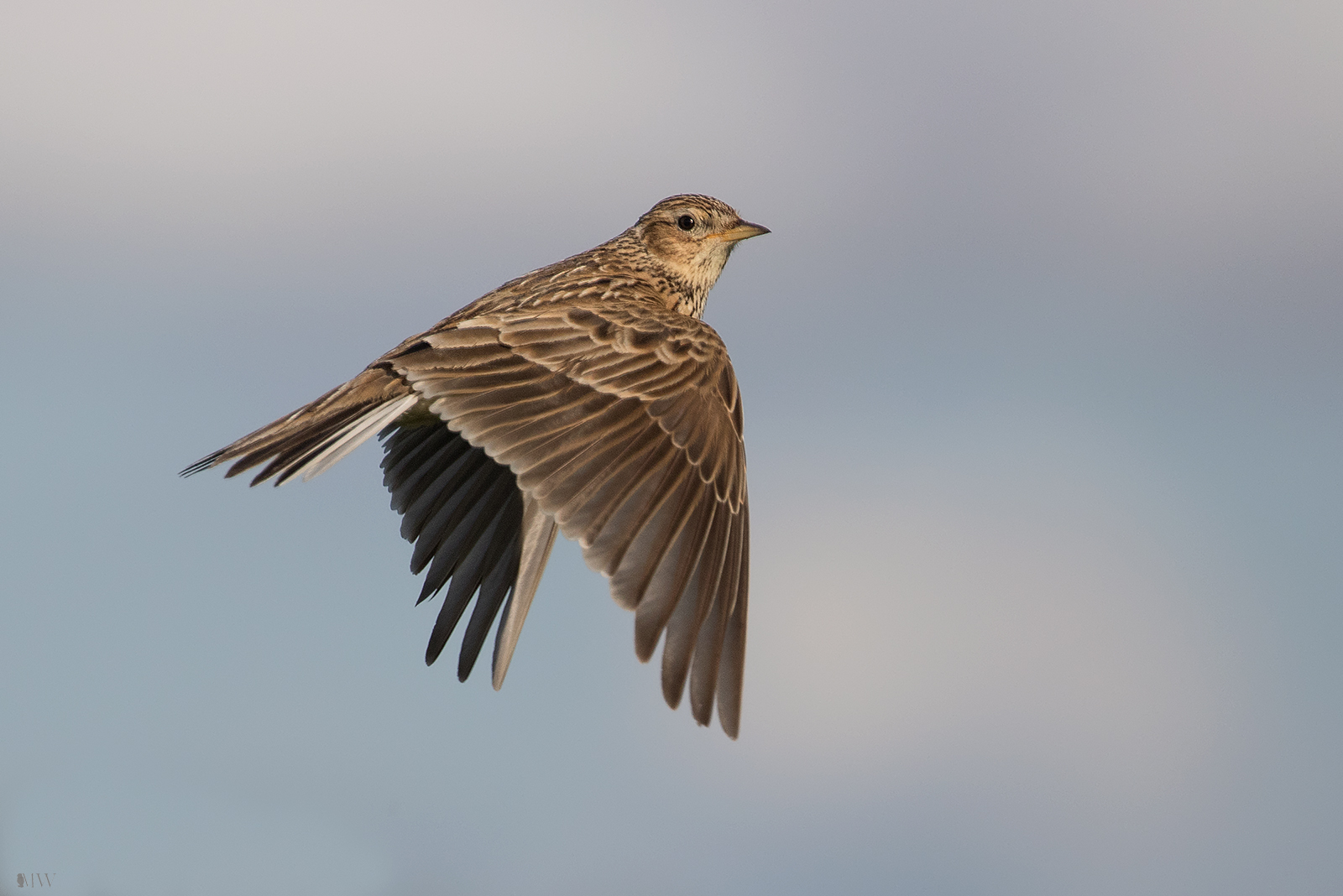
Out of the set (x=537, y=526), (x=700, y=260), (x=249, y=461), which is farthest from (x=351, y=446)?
(x=700, y=260)

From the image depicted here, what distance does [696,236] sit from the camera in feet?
38.1

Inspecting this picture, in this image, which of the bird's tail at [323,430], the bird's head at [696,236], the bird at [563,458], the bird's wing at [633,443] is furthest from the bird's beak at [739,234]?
the bird's tail at [323,430]

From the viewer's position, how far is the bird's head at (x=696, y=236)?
11.5 metres

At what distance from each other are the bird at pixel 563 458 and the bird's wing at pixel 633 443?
0.04ft

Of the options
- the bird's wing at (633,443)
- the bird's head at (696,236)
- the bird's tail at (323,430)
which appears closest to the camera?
the bird's wing at (633,443)

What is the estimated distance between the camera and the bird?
253 inches

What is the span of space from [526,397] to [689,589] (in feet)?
5.28

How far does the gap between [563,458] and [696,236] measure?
509cm

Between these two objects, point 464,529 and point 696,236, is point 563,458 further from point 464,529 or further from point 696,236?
point 696,236

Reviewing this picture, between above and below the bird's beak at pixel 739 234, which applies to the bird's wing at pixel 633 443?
below

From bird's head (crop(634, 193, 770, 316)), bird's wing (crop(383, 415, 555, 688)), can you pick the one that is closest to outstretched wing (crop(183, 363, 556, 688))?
bird's wing (crop(383, 415, 555, 688))

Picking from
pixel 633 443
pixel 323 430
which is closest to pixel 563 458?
pixel 633 443

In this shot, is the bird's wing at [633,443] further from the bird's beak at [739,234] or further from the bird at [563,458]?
the bird's beak at [739,234]

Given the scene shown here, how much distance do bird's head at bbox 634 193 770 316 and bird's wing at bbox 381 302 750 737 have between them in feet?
8.46
